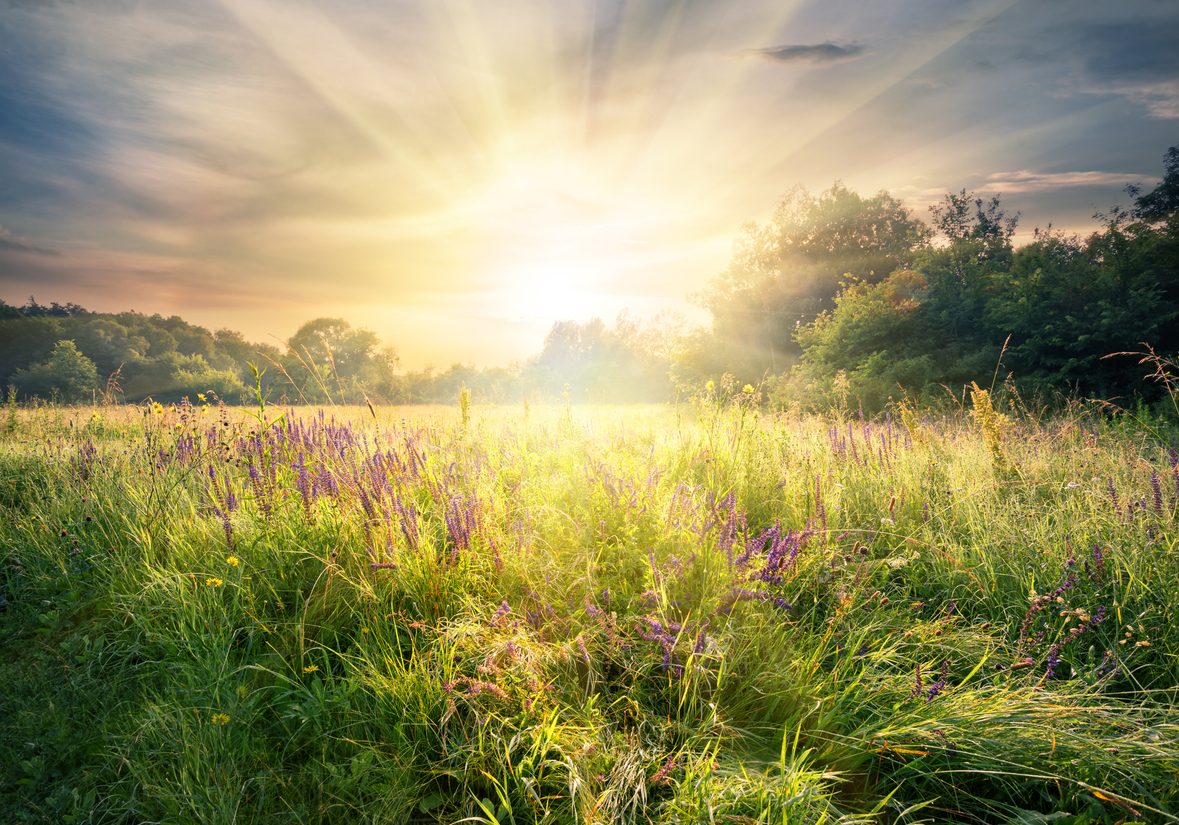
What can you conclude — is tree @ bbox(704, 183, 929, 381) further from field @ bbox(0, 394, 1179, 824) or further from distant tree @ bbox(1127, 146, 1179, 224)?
field @ bbox(0, 394, 1179, 824)

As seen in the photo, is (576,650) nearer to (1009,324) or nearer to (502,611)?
(502,611)

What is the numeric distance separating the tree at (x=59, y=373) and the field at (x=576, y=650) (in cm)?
2531

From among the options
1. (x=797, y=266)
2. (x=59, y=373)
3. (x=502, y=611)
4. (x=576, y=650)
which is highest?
(x=797, y=266)

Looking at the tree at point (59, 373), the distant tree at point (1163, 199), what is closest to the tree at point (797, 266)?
the distant tree at point (1163, 199)

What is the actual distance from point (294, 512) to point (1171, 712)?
4.11 metres

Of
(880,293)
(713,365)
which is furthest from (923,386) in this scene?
(713,365)

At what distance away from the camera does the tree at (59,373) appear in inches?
891

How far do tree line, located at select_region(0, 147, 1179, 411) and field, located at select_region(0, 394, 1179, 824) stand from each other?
1.66 m

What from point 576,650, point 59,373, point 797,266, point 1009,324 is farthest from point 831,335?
point 59,373

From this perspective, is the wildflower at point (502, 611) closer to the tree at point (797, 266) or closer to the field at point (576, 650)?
the field at point (576, 650)

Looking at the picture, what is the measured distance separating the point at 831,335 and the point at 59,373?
30697 mm

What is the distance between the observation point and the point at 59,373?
2258 centimetres

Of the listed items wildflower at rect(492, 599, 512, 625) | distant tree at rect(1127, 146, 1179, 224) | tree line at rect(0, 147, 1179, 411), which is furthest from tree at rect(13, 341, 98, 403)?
distant tree at rect(1127, 146, 1179, 224)

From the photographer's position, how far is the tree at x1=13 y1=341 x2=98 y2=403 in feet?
74.2
